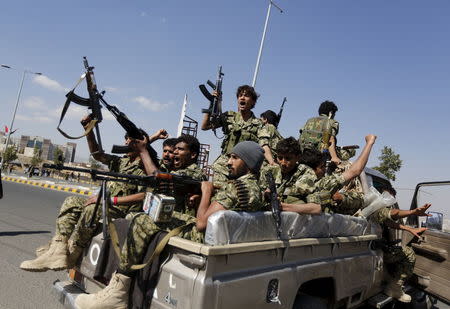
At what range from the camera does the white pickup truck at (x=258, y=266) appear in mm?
1843

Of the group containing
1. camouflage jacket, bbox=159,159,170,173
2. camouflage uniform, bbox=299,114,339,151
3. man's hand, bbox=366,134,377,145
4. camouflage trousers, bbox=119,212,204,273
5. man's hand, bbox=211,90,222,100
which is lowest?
camouflage trousers, bbox=119,212,204,273

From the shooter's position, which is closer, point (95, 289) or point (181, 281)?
point (181, 281)

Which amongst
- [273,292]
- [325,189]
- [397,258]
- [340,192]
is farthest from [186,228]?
[397,258]

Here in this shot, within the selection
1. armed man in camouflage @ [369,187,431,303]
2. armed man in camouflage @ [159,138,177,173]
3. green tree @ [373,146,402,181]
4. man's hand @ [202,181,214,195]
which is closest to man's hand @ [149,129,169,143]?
armed man in camouflage @ [159,138,177,173]

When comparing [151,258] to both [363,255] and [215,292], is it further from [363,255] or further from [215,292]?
[363,255]

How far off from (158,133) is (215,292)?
7.29 ft

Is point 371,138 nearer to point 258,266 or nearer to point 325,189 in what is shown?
point 325,189

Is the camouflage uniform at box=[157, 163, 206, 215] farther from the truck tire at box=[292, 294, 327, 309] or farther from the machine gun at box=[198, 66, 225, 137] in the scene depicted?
the machine gun at box=[198, 66, 225, 137]

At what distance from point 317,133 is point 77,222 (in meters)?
3.58

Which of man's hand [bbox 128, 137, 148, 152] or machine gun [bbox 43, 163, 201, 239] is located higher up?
man's hand [bbox 128, 137, 148, 152]

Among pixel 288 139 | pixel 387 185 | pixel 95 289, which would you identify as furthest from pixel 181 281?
pixel 387 185

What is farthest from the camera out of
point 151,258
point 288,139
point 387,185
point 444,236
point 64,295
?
point 387,185

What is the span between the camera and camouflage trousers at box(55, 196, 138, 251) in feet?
8.79

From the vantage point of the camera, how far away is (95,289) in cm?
255
